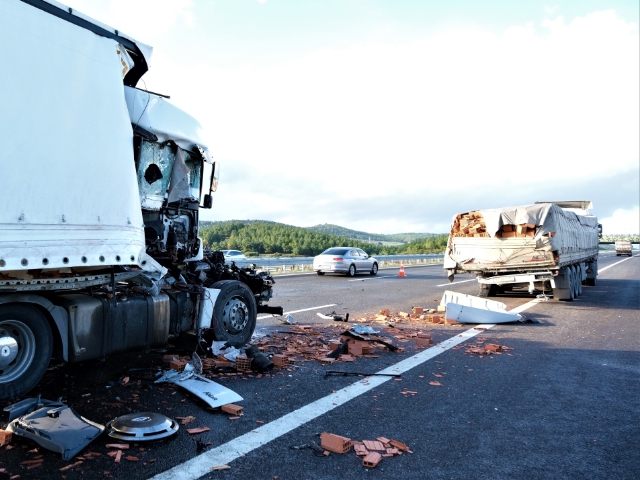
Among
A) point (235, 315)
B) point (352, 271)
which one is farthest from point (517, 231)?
point (352, 271)

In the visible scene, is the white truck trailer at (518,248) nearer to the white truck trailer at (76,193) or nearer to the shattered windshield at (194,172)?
the shattered windshield at (194,172)

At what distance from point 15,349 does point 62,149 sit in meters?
1.76

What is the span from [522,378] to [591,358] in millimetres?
1853

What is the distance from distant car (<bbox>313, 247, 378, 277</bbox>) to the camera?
23.5 metres

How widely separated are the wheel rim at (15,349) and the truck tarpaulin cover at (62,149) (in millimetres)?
714

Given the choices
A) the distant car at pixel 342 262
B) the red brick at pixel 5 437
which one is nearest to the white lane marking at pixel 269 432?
the red brick at pixel 5 437

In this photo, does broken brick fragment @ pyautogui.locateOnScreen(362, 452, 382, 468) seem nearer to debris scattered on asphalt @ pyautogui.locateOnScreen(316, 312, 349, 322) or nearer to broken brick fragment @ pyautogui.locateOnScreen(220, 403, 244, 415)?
broken brick fragment @ pyautogui.locateOnScreen(220, 403, 244, 415)

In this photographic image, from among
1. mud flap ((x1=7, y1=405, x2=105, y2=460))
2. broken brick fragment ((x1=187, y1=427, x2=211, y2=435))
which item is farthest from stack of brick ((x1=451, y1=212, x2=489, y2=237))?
mud flap ((x1=7, y1=405, x2=105, y2=460))

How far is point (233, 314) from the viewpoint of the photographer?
6.74 metres

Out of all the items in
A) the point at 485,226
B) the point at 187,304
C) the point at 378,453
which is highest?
the point at 485,226

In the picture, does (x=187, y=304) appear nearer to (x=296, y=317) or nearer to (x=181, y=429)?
(x=181, y=429)

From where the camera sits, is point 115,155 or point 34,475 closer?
point 34,475

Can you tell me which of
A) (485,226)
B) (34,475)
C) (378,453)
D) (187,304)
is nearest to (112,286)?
(187,304)

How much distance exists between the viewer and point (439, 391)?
5.23 meters
